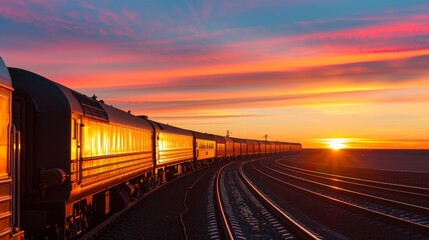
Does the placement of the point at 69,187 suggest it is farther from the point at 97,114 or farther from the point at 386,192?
the point at 386,192

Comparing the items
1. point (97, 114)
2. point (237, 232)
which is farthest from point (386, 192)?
point (97, 114)

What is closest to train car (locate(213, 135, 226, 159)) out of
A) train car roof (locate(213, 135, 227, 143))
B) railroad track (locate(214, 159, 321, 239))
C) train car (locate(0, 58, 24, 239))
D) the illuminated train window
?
train car roof (locate(213, 135, 227, 143))

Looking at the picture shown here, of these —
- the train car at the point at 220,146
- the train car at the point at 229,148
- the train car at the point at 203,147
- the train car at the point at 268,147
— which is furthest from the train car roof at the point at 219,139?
the train car at the point at 268,147

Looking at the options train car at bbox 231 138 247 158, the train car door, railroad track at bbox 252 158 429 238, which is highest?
the train car door

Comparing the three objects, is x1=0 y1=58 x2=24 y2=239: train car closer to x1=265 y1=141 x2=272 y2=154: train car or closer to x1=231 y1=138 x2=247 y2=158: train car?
x1=231 y1=138 x2=247 y2=158: train car

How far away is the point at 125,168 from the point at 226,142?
58.6 metres

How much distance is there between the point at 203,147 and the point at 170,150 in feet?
70.4

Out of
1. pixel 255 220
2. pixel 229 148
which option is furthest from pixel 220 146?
pixel 255 220

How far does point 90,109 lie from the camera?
42.1 ft

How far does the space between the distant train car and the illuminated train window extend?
33684mm

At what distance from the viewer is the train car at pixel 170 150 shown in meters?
27.4

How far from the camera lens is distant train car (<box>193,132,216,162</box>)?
160 feet

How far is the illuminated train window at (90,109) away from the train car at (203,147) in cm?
3336

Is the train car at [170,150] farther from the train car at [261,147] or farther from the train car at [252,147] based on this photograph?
the train car at [261,147]
